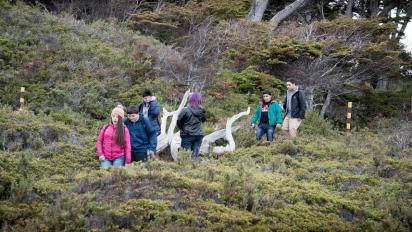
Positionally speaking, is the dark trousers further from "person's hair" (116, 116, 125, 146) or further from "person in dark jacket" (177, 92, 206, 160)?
"person in dark jacket" (177, 92, 206, 160)

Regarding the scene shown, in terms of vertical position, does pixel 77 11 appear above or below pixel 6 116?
above

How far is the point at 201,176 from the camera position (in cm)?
747

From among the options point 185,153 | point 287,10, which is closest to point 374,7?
point 287,10

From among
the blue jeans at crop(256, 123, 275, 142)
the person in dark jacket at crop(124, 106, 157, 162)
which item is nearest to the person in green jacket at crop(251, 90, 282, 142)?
the blue jeans at crop(256, 123, 275, 142)

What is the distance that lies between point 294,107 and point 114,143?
16.2ft

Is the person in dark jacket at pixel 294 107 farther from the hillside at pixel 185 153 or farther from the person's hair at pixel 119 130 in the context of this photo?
the person's hair at pixel 119 130

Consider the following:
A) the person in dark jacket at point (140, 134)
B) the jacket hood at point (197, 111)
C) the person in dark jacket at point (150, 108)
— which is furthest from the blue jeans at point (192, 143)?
the person in dark jacket at point (140, 134)

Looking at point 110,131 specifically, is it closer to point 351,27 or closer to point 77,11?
point 351,27

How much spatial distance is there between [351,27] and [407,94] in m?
4.07

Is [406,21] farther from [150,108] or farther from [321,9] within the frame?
[150,108]

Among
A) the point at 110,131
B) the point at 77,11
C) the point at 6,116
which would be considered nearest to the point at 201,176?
the point at 110,131

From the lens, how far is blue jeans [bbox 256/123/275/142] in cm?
1135

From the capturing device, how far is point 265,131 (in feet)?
37.8

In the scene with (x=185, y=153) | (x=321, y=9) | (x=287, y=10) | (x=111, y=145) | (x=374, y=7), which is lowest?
(x=185, y=153)
